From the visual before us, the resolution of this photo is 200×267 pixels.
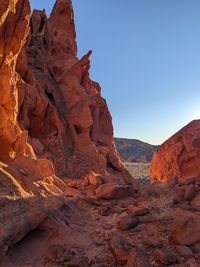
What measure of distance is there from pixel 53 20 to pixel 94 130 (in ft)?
38.1

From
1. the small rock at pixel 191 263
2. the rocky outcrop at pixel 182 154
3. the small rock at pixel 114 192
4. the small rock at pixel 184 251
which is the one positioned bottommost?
the small rock at pixel 191 263

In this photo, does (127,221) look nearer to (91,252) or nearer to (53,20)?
(91,252)

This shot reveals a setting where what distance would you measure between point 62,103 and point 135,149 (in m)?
62.1

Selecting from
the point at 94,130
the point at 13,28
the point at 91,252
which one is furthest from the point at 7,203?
the point at 94,130

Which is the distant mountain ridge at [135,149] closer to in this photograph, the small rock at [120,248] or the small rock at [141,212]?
the small rock at [141,212]

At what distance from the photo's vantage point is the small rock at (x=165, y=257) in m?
5.98

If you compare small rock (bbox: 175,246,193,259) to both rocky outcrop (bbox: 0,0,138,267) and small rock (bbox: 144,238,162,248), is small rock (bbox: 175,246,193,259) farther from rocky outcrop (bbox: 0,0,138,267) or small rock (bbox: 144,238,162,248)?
rocky outcrop (bbox: 0,0,138,267)

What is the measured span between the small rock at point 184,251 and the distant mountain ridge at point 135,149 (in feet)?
216

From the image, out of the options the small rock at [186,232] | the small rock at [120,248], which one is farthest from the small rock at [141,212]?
the small rock at [120,248]

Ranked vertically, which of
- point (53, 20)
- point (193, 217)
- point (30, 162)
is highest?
point (53, 20)

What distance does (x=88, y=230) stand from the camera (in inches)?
318

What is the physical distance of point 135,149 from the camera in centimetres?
8231

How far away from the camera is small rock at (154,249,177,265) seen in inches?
235

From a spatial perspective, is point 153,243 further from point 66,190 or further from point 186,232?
point 66,190
